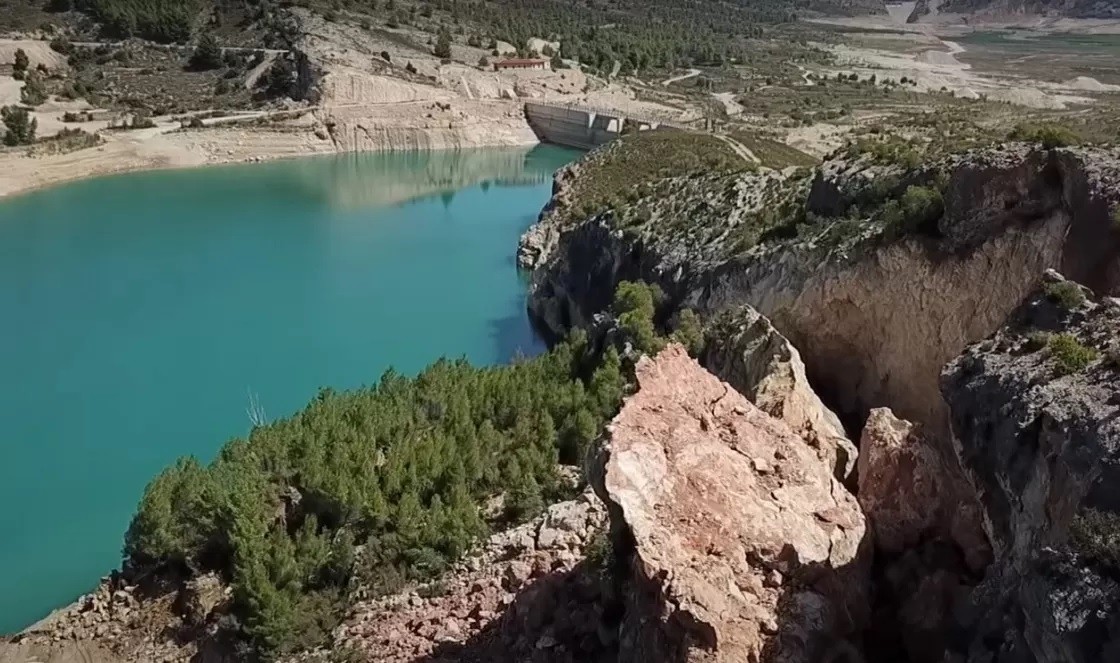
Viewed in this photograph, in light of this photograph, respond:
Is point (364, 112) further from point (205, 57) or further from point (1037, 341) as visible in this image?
point (1037, 341)

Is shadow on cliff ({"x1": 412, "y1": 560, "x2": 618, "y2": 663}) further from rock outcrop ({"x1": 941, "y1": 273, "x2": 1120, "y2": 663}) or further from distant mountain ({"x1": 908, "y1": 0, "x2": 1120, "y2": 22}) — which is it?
distant mountain ({"x1": 908, "y1": 0, "x2": 1120, "y2": 22})

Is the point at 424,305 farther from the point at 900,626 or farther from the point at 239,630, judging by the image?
the point at 900,626

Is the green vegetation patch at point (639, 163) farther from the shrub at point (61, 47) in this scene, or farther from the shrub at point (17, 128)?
the shrub at point (61, 47)

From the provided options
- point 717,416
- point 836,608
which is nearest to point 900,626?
point 836,608

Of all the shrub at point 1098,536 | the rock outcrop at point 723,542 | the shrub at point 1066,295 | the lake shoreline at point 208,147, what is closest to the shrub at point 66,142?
the lake shoreline at point 208,147

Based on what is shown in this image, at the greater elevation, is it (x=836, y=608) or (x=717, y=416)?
(x=717, y=416)

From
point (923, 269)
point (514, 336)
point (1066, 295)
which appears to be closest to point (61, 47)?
point (514, 336)
